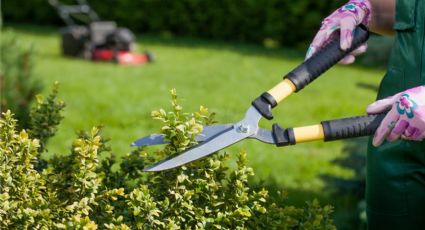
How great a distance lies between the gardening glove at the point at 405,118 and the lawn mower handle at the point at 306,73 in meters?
0.27

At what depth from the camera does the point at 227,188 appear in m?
2.18

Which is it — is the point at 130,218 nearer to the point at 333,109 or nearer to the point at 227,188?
the point at 227,188

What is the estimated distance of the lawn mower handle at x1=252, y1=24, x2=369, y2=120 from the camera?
2.08 m

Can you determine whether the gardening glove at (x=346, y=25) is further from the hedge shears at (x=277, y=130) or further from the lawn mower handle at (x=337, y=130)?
the lawn mower handle at (x=337, y=130)

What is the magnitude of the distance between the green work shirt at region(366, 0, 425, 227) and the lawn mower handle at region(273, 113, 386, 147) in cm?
24

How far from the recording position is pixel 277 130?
201 centimetres

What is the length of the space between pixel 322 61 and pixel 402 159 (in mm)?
365

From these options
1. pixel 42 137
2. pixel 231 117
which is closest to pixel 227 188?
pixel 42 137

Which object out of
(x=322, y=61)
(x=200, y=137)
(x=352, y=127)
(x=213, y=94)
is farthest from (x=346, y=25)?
(x=213, y=94)

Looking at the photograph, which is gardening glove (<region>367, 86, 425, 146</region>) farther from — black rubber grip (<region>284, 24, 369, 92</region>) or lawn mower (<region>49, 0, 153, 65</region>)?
lawn mower (<region>49, 0, 153, 65</region>)

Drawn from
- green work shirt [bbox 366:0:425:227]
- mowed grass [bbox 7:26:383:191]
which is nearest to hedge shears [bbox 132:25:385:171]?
green work shirt [bbox 366:0:425:227]

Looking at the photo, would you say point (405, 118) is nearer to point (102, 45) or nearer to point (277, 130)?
point (277, 130)

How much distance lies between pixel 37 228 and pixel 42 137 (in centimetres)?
54

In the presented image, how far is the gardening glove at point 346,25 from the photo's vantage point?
2244mm
